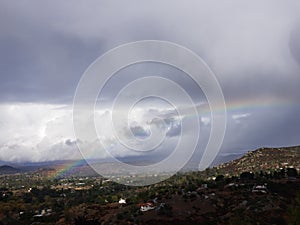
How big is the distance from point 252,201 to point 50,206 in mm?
78962

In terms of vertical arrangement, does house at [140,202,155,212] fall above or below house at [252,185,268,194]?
below

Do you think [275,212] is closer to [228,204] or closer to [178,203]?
[228,204]

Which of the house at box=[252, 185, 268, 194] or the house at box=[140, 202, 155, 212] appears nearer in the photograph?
the house at box=[140, 202, 155, 212]

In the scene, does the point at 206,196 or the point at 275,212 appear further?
the point at 206,196

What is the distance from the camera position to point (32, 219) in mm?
112062

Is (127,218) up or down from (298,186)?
down

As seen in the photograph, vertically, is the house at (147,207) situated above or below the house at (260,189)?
below

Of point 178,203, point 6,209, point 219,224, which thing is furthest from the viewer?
point 6,209

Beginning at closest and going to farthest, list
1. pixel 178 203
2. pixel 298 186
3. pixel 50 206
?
1. pixel 178 203
2. pixel 298 186
3. pixel 50 206

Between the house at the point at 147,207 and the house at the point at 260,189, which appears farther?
the house at the point at 260,189

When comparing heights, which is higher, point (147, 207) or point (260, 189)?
point (260, 189)

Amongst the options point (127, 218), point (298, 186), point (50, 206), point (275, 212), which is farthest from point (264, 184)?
point (50, 206)

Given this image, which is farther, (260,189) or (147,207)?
(260,189)

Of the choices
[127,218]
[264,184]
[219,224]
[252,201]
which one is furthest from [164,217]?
[264,184]
